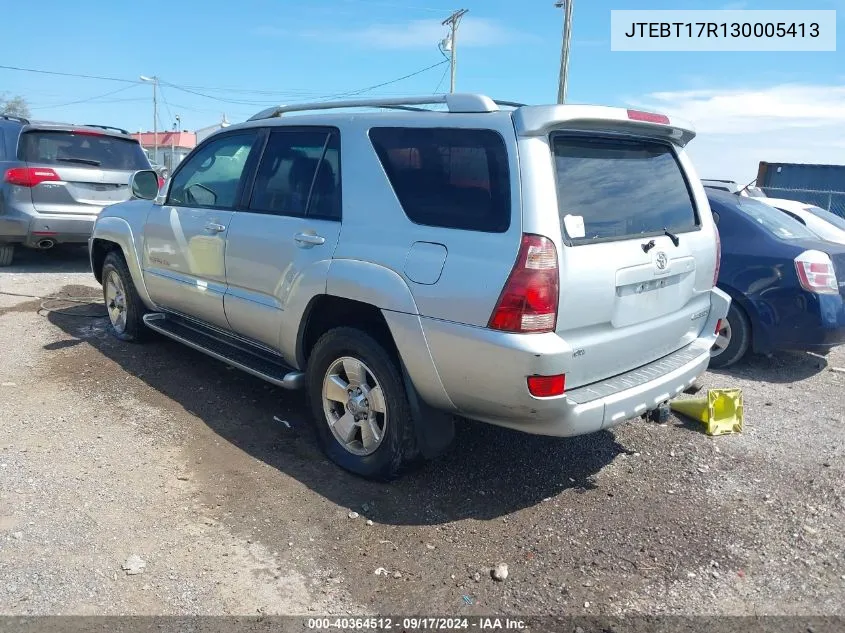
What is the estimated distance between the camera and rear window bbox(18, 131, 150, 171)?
28.2 feet

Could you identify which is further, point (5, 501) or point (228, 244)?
point (228, 244)

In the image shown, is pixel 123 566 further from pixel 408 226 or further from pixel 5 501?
pixel 408 226

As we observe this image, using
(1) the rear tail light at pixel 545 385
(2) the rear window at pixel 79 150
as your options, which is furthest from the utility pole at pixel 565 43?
(1) the rear tail light at pixel 545 385

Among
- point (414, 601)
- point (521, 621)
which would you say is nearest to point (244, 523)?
point (414, 601)

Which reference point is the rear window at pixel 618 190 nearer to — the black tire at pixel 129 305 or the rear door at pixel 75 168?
the black tire at pixel 129 305

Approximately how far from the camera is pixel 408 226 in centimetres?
338

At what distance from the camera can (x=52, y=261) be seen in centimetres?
988

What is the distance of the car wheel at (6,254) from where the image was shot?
29.7ft

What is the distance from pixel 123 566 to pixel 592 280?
240cm

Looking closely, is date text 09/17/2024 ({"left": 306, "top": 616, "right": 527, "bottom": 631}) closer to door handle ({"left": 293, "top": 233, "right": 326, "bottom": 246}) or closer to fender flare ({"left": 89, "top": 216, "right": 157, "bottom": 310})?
door handle ({"left": 293, "top": 233, "right": 326, "bottom": 246})

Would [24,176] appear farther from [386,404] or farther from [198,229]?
[386,404]

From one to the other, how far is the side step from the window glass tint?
4.37 ft

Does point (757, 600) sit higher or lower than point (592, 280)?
lower

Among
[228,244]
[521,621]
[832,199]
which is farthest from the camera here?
[832,199]
